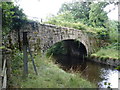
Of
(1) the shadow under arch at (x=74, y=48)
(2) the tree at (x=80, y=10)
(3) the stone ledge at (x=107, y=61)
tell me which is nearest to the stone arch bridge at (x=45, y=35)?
(1) the shadow under arch at (x=74, y=48)

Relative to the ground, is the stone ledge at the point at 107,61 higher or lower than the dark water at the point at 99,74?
higher

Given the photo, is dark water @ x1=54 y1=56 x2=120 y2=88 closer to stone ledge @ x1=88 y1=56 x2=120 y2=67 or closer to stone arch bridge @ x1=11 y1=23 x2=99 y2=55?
stone ledge @ x1=88 y1=56 x2=120 y2=67

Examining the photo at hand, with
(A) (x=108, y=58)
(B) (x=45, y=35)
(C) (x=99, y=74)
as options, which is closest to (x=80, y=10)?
(A) (x=108, y=58)

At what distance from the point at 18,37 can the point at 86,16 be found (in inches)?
401

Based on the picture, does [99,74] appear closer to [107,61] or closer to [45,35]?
[107,61]

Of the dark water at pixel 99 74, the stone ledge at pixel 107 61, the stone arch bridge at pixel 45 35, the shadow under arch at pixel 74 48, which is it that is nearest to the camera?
the dark water at pixel 99 74

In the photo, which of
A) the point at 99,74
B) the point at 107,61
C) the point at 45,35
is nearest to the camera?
the point at 99,74

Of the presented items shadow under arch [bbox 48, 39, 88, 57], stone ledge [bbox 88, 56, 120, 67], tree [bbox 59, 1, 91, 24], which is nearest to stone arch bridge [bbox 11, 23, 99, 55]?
shadow under arch [bbox 48, 39, 88, 57]

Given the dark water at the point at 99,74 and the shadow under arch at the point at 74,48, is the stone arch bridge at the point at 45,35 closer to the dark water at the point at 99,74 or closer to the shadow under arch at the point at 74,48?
the dark water at the point at 99,74

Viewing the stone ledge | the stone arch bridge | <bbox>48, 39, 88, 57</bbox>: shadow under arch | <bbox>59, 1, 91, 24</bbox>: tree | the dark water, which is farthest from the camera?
<bbox>59, 1, 91, 24</bbox>: tree

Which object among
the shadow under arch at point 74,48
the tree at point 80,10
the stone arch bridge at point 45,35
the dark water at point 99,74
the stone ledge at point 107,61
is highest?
the tree at point 80,10

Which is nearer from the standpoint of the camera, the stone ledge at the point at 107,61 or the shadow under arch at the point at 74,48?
the stone ledge at the point at 107,61

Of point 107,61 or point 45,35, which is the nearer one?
point 45,35

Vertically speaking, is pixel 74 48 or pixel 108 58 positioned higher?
pixel 74 48
